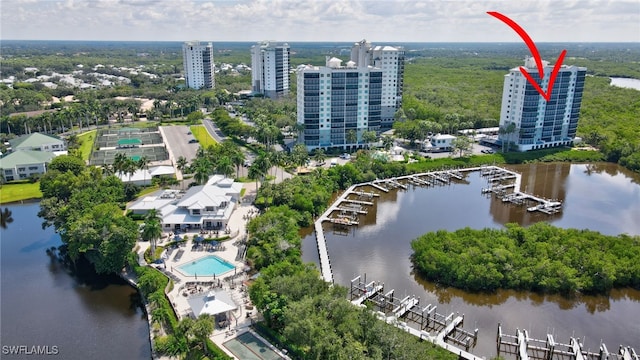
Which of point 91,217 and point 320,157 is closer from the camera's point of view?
point 91,217

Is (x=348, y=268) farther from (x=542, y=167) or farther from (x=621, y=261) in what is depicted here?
(x=542, y=167)

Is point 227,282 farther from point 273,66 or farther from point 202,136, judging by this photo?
point 273,66

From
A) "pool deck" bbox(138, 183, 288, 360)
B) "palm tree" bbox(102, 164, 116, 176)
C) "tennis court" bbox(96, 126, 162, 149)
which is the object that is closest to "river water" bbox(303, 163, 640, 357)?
"pool deck" bbox(138, 183, 288, 360)

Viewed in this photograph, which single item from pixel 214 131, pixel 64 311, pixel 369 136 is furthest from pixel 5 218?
pixel 369 136

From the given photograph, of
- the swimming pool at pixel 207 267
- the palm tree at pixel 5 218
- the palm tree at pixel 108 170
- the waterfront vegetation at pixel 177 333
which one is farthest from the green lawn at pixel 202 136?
the waterfront vegetation at pixel 177 333

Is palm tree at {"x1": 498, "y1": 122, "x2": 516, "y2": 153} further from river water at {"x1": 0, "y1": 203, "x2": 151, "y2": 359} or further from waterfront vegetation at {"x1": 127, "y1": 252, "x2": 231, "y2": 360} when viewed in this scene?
river water at {"x1": 0, "y1": 203, "x2": 151, "y2": 359}

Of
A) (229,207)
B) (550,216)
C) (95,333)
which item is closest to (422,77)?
(550,216)
